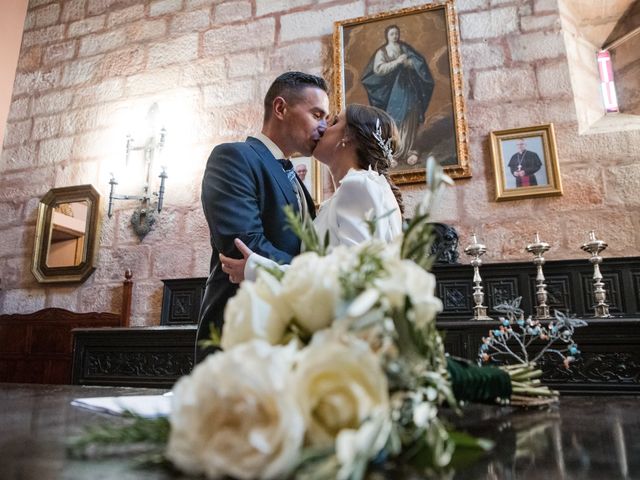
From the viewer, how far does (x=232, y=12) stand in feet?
14.6

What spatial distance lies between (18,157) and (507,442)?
5490mm

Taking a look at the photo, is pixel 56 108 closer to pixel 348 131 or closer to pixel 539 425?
pixel 348 131

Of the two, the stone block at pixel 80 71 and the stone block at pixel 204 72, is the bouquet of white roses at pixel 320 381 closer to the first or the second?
the stone block at pixel 204 72

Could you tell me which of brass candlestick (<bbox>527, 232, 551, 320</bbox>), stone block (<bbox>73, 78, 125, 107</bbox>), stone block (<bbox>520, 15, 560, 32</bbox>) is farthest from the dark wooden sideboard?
stone block (<bbox>73, 78, 125, 107</bbox>)

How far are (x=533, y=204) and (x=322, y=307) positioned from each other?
10.4ft

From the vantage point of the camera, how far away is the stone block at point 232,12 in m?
4.41

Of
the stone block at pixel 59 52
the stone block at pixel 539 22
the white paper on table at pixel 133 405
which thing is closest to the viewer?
the white paper on table at pixel 133 405

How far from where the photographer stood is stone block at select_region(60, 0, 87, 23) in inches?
203

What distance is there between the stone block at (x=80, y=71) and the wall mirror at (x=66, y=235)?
1.18 metres

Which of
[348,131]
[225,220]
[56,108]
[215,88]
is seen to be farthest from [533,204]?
[56,108]

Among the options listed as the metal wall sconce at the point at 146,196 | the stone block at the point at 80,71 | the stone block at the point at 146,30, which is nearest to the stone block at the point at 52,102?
the stone block at the point at 80,71

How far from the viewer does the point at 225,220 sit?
156 cm

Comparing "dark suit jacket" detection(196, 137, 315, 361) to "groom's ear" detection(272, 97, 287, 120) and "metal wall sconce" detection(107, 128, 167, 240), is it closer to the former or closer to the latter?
"groom's ear" detection(272, 97, 287, 120)

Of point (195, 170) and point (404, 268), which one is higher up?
point (195, 170)
